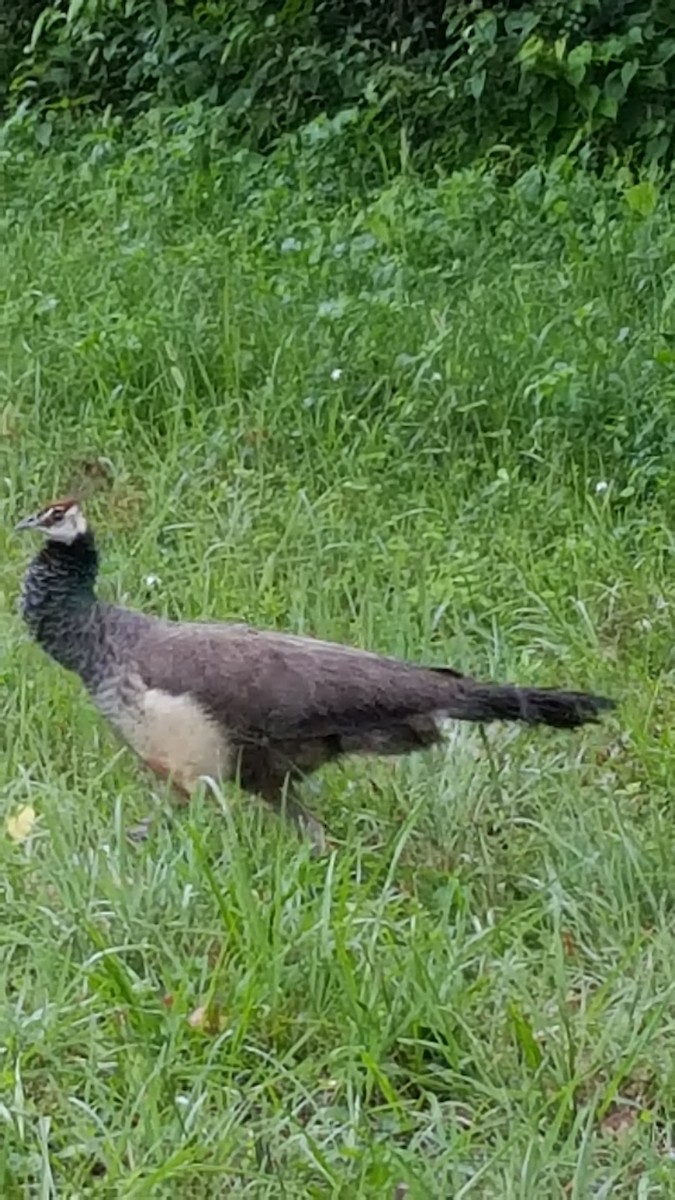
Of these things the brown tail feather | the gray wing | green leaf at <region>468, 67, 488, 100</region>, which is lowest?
the brown tail feather

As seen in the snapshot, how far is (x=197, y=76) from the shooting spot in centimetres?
840

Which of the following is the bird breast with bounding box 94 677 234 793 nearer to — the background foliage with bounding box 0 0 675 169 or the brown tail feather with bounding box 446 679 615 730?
the brown tail feather with bounding box 446 679 615 730

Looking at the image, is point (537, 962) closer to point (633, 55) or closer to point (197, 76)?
point (633, 55)

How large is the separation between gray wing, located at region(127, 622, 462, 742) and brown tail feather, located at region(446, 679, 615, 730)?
0.10 feet

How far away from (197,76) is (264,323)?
281cm

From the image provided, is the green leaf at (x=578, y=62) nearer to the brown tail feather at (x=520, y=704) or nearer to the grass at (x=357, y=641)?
the grass at (x=357, y=641)

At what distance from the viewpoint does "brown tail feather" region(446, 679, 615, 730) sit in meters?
3.78

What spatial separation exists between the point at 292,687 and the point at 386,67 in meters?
4.90

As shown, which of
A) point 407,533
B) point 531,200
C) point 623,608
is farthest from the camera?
point 531,200

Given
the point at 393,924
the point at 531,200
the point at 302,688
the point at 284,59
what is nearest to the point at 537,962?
the point at 393,924

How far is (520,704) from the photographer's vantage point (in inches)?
149

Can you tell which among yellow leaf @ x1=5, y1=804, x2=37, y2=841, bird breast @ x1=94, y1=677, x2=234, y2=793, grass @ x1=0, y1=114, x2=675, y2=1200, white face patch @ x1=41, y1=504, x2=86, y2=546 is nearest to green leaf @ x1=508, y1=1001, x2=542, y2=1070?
grass @ x1=0, y1=114, x2=675, y2=1200

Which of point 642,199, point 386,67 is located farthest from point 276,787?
point 386,67

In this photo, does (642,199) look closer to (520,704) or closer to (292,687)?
(520,704)
